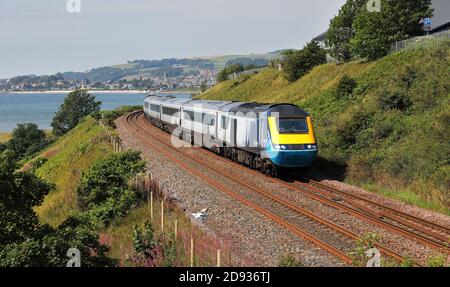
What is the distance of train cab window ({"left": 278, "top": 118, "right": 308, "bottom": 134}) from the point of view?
21.6 m

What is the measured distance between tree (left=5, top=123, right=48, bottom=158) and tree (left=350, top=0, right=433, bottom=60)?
5186 cm

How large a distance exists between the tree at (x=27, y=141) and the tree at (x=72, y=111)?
31.9ft

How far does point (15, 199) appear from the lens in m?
12.1

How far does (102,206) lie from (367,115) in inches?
624

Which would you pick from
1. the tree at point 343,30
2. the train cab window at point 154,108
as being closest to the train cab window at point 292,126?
the train cab window at point 154,108

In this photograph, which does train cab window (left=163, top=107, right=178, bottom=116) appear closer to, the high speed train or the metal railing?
the high speed train

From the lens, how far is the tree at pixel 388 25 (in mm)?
43594

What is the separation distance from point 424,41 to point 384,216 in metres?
25.6

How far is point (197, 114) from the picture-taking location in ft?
112

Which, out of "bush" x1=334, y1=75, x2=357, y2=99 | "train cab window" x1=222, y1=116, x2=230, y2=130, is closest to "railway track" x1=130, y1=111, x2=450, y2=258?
"train cab window" x1=222, y1=116, x2=230, y2=130
